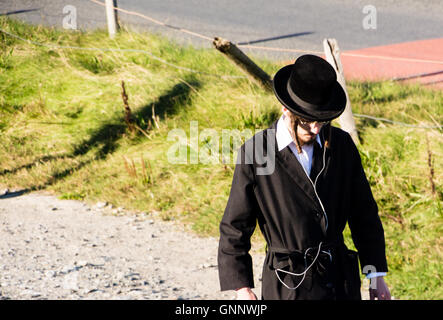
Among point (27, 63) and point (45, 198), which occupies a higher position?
point (27, 63)

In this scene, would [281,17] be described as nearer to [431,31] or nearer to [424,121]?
[431,31]

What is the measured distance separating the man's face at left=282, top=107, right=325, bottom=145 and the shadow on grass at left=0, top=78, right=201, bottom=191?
13.3 feet

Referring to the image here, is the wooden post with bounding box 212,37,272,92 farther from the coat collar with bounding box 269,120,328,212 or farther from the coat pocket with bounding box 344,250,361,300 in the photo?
the coat pocket with bounding box 344,250,361,300

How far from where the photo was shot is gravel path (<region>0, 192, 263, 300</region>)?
4613 millimetres

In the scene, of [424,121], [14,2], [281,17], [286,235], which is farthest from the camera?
[14,2]

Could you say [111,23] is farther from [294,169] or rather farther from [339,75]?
[294,169]

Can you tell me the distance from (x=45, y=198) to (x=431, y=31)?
21.0ft

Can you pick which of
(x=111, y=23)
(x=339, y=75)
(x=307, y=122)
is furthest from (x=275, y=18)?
(x=307, y=122)

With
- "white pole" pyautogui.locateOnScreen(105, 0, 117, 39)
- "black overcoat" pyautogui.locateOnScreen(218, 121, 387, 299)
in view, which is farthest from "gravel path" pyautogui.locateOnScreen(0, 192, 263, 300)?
"white pole" pyautogui.locateOnScreen(105, 0, 117, 39)

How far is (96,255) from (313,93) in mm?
3031

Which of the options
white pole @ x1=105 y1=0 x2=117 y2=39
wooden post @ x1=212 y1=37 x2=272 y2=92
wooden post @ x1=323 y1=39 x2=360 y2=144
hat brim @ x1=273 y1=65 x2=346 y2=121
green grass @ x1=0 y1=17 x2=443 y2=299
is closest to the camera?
hat brim @ x1=273 y1=65 x2=346 y2=121

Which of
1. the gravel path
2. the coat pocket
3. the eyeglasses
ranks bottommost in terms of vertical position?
the gravel path

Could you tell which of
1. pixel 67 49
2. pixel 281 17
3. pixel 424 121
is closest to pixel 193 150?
pixel 424 121

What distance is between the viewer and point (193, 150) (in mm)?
6398
